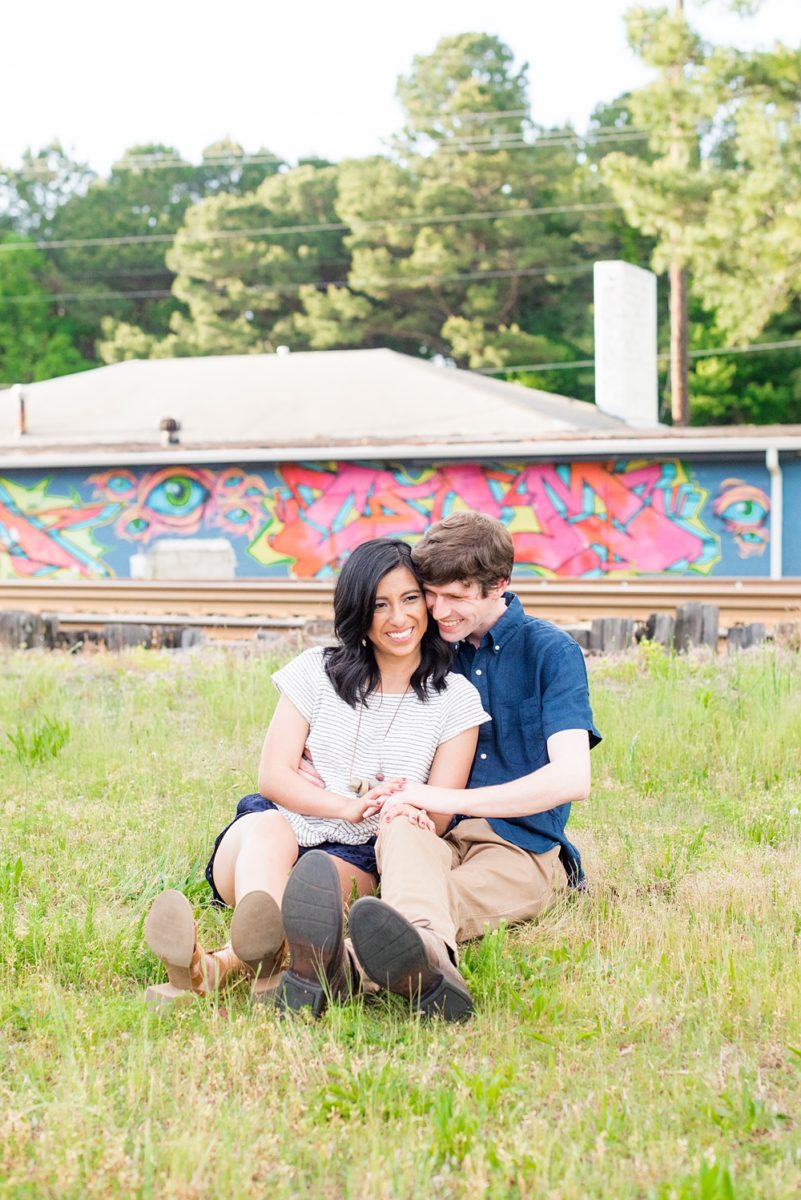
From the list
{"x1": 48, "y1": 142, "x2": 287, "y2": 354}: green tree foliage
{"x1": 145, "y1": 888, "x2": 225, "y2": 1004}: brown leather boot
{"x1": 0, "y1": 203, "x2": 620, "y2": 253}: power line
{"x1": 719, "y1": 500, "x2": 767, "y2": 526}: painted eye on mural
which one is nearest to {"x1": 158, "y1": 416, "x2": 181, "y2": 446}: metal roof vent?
{"x1": 719, "y1": 500, "x2": 767, "y2": 526}: painted eye on mural

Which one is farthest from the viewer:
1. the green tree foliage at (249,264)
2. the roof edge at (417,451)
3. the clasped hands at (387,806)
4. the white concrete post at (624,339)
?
the green tree foliage at (249,264)

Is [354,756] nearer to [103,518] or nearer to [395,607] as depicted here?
[395,607]

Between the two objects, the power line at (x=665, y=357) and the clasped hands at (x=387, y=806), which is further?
the power line at (x=665, y=357)

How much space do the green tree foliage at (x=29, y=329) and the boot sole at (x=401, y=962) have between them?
47.5 metres

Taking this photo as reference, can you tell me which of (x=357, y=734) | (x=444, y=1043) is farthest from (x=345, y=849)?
(x=444, y=1043)

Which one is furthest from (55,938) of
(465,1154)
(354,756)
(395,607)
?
(465,1154)

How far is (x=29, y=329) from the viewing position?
4956 centimetres

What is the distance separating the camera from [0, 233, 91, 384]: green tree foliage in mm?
48875

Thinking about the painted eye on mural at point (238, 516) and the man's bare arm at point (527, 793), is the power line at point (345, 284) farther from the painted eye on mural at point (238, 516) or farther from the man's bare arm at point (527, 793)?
the man's bare arm at point (527, 793)

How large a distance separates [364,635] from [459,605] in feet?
1.04

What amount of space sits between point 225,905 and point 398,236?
133ft

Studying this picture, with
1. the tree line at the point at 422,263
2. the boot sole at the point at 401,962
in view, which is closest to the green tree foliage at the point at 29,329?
the tree line at the point at 422,263

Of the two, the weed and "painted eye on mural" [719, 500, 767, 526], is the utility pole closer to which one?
"painted eye on mural" [719, 500, 767, 526]

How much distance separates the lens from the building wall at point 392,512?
18.0 metres
